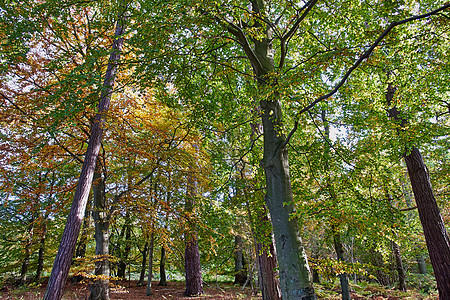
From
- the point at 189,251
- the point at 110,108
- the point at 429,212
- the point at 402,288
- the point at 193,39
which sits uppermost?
the point at 110,108

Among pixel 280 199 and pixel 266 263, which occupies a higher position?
pixel 280 199

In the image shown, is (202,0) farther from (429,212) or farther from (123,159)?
(429,212)

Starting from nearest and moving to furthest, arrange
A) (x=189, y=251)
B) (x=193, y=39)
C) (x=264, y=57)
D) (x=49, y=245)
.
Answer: (x=193, y=39)
(x=264, y=57)
(x=189, y=251)
(x=49, y=245)

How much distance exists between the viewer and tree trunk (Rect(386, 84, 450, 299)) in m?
5.76

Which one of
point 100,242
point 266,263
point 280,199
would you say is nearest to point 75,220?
point 100,242

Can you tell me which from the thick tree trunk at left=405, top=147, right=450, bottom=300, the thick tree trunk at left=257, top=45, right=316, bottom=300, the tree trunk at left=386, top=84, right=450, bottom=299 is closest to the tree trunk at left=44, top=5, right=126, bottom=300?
the thick tree trunk at left=257, top=45, right=316, bottom=300

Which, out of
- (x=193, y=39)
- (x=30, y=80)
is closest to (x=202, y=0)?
(x=193, y=39)

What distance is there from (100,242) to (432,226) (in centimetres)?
873

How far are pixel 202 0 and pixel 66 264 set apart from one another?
577cm

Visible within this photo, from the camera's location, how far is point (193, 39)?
360cm

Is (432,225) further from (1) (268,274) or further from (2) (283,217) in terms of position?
(2) (283,217)

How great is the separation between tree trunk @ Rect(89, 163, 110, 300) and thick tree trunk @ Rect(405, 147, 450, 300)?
8.01 meters

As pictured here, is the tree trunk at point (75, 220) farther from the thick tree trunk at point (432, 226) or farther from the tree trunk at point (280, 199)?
the thick tree trunk at point (432, 226)

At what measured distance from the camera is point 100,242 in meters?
7.01
